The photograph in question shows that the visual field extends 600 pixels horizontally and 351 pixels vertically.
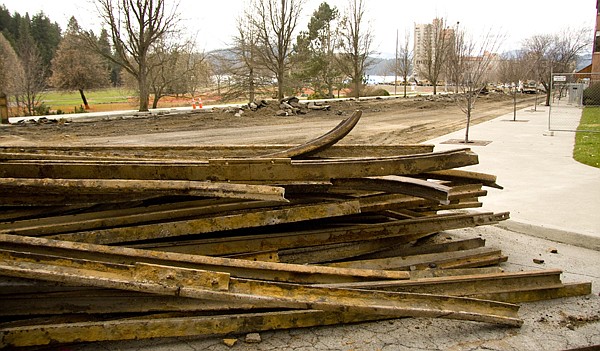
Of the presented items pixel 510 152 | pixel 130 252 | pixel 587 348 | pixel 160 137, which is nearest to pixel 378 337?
pixel 587 348

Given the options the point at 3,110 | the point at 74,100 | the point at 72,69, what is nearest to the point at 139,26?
the point at 3,110

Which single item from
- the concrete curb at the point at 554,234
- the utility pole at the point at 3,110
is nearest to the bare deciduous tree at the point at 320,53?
the utility pole at the point at 3,110

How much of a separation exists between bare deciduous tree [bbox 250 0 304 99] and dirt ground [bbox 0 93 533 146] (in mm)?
8971

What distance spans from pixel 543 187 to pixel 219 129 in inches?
521

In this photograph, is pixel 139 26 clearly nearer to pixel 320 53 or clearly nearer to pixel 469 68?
pixel 469 68

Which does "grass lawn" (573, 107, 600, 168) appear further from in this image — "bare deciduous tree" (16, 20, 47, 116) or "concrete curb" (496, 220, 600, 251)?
"bare deciduous tree" (16, 20, 47, 116)

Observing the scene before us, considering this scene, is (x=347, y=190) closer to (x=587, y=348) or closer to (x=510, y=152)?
(x=587, y=348)

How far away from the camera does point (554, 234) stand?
5105 millimetres

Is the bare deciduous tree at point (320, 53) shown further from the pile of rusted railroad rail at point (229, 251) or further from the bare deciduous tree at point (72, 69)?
the pile of rusted railroad rail at point (229, 251)

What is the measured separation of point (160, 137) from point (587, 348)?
14.7 metres

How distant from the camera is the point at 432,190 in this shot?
3.20 m

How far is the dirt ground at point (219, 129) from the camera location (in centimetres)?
1478

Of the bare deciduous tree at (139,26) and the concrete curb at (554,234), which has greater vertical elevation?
the bare deciduous tree at (139,26)

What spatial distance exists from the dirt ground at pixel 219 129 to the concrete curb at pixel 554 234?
8689 mm
